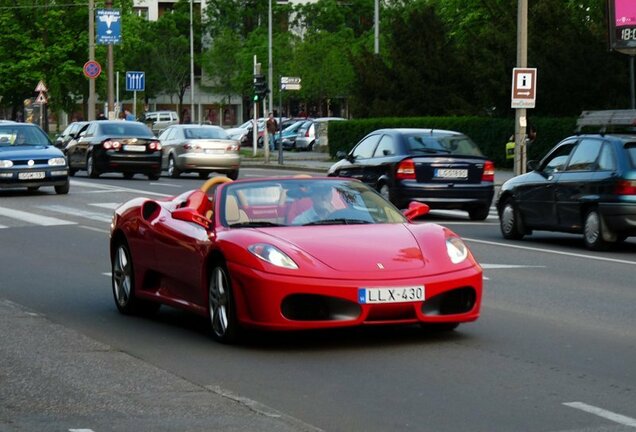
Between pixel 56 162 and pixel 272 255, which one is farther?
pixel 56 162

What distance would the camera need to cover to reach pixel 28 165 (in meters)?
31.1

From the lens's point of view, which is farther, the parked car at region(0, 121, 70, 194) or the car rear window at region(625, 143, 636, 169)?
the parked car at region(0, 121, 70, 194)

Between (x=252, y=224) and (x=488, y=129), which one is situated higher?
(x=252, y=224)

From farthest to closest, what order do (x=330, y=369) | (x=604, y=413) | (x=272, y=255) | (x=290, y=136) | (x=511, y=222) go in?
(x=290, y=136) < (x=511, y=222) < (x=272, y=255) < (x=330, y=369) < (x=604, y=413)

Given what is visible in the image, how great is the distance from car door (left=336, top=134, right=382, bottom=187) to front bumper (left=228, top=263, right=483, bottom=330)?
1605cm

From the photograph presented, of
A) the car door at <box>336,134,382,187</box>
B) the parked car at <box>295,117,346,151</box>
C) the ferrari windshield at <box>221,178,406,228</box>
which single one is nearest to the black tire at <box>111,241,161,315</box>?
the ferrari windshield at <box>221,178,406,228</box>

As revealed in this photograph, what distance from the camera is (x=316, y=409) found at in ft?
26.7

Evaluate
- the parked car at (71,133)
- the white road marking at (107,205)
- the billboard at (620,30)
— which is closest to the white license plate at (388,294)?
the white road marking at (107,205)

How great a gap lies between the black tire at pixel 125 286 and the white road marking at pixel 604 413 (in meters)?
5.07

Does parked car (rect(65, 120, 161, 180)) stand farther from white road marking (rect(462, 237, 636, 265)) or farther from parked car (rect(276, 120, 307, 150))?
parked car (rect(276, 120, 307, 150))

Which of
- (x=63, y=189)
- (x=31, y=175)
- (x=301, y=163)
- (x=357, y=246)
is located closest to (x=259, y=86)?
(x=301, y=163)

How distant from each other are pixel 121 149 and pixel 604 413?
32309mm

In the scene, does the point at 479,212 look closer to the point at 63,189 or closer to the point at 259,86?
the point at 63,189

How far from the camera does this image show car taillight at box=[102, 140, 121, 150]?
39406 mm
